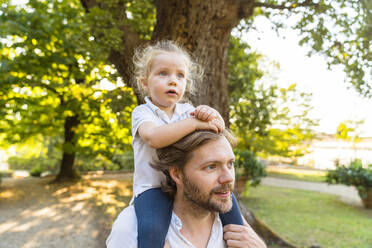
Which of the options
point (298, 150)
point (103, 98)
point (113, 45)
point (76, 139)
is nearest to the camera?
point (113, 45)

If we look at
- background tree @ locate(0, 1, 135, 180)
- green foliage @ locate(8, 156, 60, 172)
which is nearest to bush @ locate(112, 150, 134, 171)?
green foliage @ locate(8, 156, 60, 172)

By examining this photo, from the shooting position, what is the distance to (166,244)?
1.51m

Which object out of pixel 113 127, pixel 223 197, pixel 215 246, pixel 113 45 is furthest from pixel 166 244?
pixel 113 127

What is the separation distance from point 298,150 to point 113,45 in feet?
25.3

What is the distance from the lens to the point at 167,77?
176 centimetres

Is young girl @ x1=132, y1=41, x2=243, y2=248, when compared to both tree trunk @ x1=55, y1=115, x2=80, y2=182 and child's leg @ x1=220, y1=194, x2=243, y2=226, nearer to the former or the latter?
child's leg @ x1=220, y1=194, x2=243, y2=226

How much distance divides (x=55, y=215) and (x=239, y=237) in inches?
226

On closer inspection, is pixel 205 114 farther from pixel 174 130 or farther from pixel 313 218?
pixel 313 218

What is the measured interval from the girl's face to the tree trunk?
7.41m

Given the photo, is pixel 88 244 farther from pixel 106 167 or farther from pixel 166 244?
pixel 106 167

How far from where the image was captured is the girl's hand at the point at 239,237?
162 centimetres

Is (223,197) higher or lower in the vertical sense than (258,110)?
lower

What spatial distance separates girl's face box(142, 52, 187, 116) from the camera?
175 centimetres

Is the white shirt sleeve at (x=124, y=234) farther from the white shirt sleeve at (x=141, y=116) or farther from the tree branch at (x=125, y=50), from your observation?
the tree branch at (x=125, y=50)
